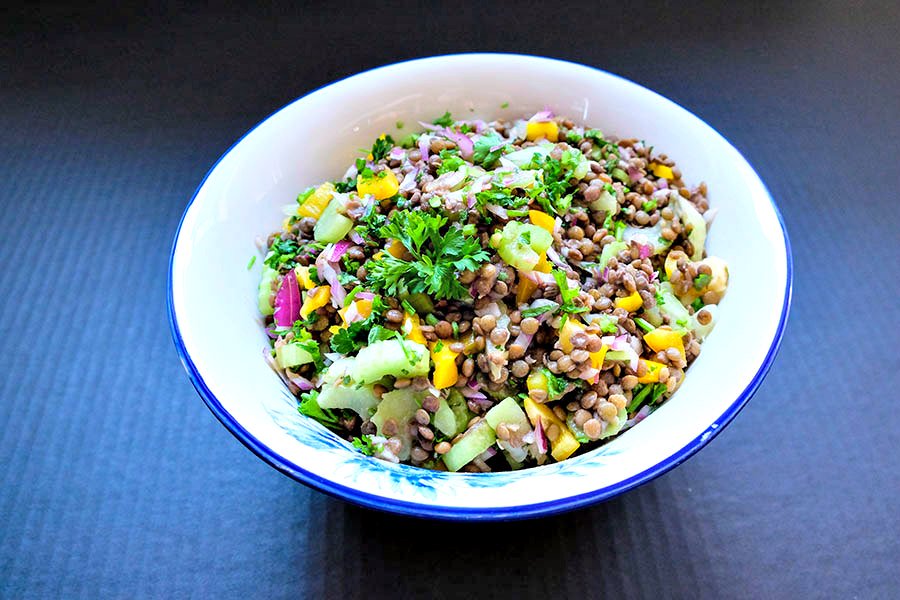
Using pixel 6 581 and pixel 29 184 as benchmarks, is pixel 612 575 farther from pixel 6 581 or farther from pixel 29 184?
pixel 29 184

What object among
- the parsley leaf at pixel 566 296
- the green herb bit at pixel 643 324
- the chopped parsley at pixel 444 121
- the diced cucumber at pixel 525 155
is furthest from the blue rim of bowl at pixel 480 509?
the chopped parsley at pixel 444 121

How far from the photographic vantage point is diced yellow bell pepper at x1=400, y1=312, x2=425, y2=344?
1.67m

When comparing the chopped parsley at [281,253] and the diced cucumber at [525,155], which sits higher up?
the diced cucumber at [525,155]

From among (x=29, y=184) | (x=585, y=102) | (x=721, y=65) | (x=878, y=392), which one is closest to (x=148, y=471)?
(x=29, y=184)

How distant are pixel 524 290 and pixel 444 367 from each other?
303 millimetres

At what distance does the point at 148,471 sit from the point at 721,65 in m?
3.20

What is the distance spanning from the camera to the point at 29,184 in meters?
3.01

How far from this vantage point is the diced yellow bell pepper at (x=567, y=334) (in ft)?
5.45

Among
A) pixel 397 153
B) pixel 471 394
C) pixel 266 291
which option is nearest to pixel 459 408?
pixel 471 394

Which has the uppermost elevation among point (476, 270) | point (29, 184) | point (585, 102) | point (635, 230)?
point (29, 184)

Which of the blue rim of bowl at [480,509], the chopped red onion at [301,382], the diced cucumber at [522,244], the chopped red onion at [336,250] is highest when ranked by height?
the chopped red onion at [336,250]

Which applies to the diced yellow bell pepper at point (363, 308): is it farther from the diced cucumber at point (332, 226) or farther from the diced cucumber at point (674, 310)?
the diced cucumber at point (674, 310)

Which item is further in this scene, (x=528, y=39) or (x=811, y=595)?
(x=528, y=39)

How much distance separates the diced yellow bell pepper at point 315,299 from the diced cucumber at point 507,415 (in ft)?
1.81
